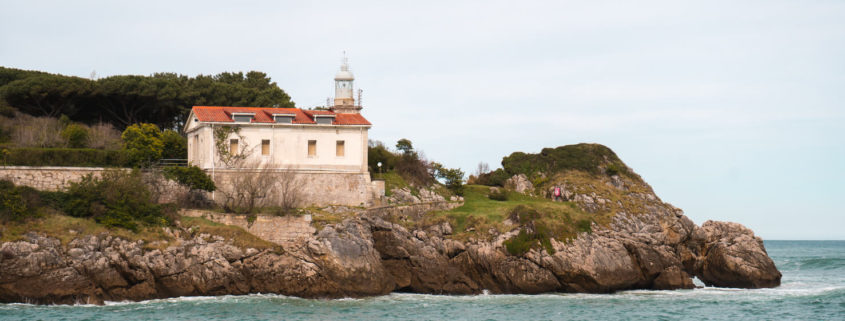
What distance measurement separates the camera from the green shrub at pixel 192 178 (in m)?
43.0

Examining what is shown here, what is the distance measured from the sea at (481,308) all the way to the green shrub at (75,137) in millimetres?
14635

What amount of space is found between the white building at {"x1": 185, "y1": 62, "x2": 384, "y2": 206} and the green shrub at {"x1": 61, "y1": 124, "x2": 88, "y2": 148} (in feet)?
18.9

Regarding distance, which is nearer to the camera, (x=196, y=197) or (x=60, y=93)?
(x=196, y=197)

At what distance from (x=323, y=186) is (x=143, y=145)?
9221mm

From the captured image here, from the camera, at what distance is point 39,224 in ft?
123

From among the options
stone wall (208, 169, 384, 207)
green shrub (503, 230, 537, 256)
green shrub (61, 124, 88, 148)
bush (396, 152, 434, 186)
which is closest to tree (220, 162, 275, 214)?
stone wall (208, 169, 384, 207)

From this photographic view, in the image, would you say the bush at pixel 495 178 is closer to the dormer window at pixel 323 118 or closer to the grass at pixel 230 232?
the dormer window at pixel 323 118

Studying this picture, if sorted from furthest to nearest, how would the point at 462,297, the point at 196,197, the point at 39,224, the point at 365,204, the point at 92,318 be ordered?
the point at 365,204, the point at 196,197, the point at 462,297, the point at 39,224, the point at 92,318

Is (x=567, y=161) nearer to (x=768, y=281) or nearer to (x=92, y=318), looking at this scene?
(x=768, y=281)

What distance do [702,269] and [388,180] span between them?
17.3 m

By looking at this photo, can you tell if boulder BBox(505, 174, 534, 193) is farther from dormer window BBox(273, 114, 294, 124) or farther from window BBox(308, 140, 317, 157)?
dormer window BBox(273, 114, 294, 124)

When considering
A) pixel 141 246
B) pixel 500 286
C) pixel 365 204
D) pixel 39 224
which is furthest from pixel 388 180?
pixel 39 224

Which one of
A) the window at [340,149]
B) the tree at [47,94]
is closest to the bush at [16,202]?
the window at [340,149]

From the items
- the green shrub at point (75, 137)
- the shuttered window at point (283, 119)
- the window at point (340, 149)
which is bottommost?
the window at point (340, 149)
